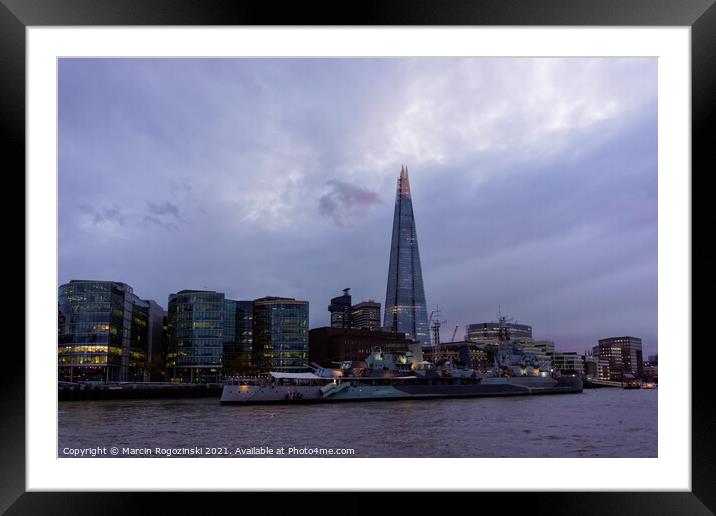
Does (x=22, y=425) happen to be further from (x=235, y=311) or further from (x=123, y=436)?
Answer: (x=235, y=311)

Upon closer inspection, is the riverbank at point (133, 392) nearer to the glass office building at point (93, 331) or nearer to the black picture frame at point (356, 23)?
the glass office building at point (93, 331)

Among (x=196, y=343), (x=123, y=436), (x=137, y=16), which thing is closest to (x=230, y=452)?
(x=123, y=436)

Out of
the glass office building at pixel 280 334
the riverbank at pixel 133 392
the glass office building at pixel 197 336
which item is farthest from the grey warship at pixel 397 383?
the glass office building at pixel 280 334

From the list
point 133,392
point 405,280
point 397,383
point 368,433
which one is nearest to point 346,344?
point 397,383

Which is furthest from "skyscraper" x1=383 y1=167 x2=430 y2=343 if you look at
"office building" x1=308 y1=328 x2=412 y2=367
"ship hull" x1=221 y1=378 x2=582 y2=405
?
"ship hull" x1=221 y1=378 x2=582 y2=405

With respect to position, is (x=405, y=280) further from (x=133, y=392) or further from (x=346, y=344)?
(x=133, y=392)

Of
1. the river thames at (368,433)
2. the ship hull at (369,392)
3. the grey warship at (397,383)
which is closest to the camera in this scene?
the river thames at (368,433)
